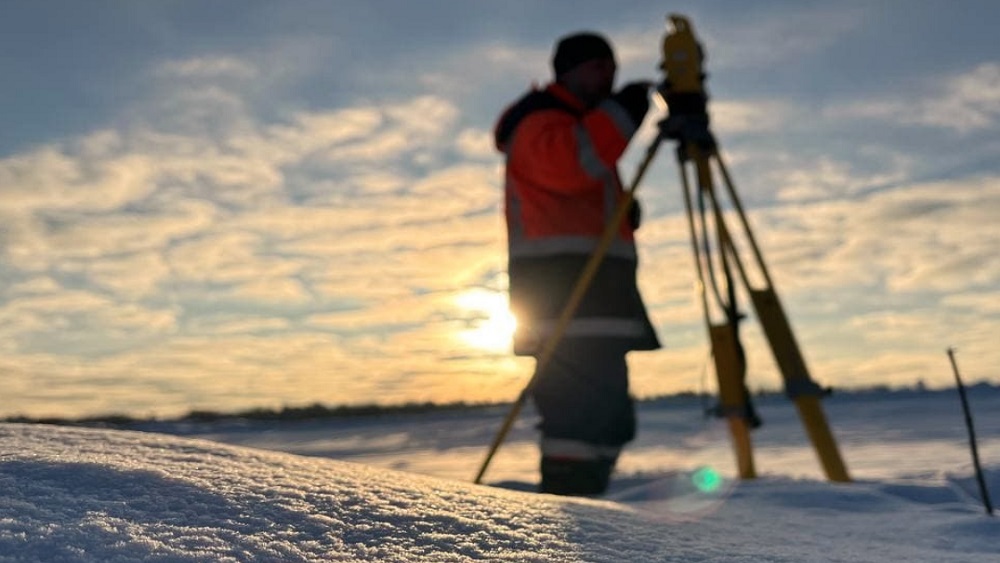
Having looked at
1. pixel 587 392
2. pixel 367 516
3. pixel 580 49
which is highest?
pixel 580 49

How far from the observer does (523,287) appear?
122 inches

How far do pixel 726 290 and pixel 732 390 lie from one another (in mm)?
383

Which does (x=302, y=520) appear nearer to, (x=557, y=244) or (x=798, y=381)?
(x=557, y=244)

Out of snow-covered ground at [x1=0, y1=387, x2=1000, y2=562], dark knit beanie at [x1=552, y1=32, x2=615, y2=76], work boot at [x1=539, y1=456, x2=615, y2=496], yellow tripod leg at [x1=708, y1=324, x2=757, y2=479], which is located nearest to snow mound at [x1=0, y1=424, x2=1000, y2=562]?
snow-covered ground at [x1=0, y1=387, x2=1000, y2=562]

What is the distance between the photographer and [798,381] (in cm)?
325

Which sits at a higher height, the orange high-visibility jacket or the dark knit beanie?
the dark knit beanie

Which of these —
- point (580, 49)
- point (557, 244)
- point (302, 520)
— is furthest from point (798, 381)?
point (302, 520)

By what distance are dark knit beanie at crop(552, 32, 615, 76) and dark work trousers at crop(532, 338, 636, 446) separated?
1006mm

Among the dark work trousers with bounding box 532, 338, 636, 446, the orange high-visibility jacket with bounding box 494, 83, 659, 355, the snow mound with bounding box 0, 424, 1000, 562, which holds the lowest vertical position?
the snow mound with bounding box 0, 424, 1000, 562

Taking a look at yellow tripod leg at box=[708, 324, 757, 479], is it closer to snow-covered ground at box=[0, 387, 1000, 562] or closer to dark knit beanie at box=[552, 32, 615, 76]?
snow-covered ground at box=[0, 387, 1000, 562]

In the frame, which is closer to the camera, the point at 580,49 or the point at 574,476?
the point at 574,476

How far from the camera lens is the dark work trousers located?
3.02 metres

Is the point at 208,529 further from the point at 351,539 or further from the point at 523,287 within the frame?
the point at 523,287

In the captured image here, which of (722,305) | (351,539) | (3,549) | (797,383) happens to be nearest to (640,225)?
(722,305)
